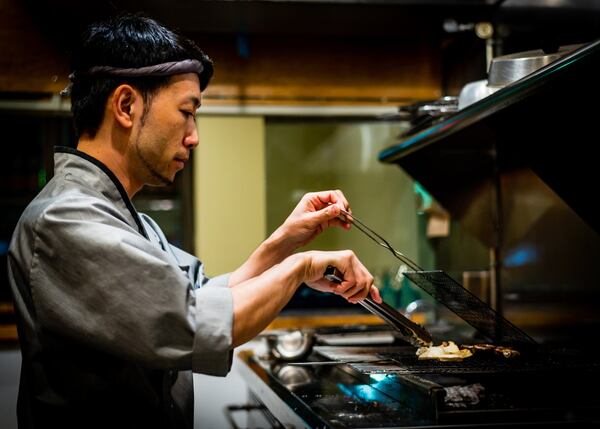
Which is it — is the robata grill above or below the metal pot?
below

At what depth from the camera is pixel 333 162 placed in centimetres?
392

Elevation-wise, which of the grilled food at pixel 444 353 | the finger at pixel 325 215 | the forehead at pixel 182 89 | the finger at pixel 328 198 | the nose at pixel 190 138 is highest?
the forehead at pixel 182 89

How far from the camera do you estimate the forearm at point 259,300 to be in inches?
48.0

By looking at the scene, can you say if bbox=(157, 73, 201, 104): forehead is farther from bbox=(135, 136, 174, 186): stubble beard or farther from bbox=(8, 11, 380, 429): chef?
bbox=(135, 136, 174, 186): stubble beard

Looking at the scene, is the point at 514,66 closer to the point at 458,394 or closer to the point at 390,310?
the point at 390,310

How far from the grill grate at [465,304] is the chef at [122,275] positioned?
283mm

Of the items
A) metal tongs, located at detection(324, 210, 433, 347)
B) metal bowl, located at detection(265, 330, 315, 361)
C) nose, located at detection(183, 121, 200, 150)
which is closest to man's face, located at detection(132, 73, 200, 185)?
nose, located at detection(183, 121, 200, 150)

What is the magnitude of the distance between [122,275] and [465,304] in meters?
1.06

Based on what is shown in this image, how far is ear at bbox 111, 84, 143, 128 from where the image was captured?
138 cm

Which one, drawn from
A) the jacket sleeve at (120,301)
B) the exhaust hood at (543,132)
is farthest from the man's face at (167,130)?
the exhaust hood at (543,132)

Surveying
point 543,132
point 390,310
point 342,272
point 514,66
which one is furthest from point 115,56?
point 543,132

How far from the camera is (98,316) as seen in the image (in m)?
1.16

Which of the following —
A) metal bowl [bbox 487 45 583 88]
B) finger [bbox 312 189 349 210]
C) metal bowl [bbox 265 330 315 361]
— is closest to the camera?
metal bowl [bbox 487 45 583 88]

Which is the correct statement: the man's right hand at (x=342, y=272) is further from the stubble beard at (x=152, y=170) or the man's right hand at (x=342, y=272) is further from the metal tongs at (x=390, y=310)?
the stubble beard at (x=152, y=170)
